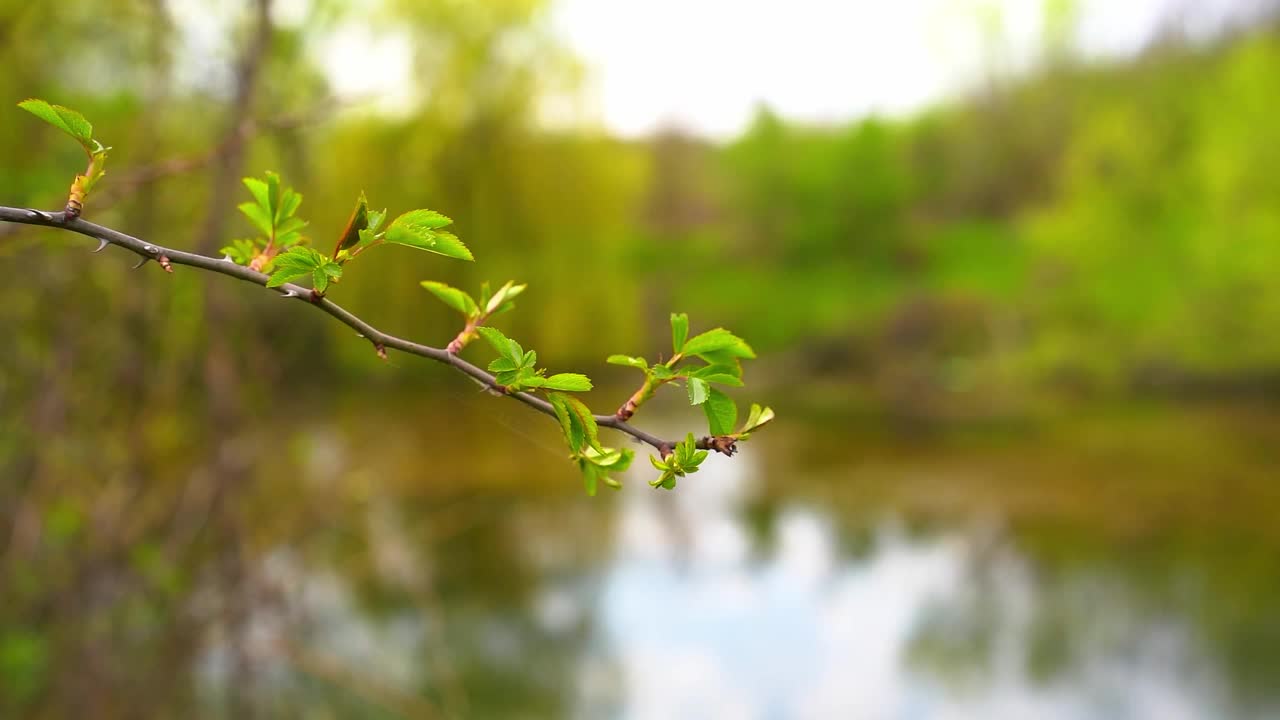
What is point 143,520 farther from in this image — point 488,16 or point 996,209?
point 996,209

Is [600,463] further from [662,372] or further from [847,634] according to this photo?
[847,634]

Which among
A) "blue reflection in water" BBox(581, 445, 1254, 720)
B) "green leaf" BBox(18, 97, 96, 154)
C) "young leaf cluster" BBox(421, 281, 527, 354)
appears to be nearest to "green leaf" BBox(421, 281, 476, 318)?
"young leaf cluster" BBox(421, 281, 527, 354)

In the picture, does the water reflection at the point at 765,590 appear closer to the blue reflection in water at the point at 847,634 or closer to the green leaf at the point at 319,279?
the blue reflection in water at the point at 847,634

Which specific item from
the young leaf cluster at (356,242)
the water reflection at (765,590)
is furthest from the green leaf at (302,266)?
the water reflection at (765,590)

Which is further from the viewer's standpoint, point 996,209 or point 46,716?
point 996,209

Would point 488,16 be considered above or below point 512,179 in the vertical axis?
above

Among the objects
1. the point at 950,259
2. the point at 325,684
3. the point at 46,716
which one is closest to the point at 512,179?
the point at 325,684
